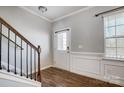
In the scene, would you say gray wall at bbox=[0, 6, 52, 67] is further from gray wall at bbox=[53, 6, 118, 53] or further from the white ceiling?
gray wall at bbox=[53, 6, 118, 53]

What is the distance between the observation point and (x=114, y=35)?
9.59 feet

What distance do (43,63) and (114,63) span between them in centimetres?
309

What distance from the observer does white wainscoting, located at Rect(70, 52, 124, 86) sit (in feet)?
8.91

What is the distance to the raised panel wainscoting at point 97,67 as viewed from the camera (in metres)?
2.72

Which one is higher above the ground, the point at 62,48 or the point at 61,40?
the point at 61,40

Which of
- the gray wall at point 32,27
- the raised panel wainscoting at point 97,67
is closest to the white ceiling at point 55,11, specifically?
the gray wall at point 32,27

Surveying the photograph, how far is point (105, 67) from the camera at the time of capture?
9.73 feet

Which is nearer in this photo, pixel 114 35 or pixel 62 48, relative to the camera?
pixel 114 35

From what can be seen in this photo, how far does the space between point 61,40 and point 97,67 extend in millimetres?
2147

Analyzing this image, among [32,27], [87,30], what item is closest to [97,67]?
[87,30]

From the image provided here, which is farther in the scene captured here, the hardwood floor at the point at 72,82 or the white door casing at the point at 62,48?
the white door casing at the point at 62,48

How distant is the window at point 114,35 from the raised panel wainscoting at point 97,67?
0.23 meters

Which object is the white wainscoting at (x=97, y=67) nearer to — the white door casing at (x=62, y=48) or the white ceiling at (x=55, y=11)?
the white door casing at (x=62, y=48)

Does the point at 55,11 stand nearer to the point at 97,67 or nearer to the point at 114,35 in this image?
the point at 114,35
